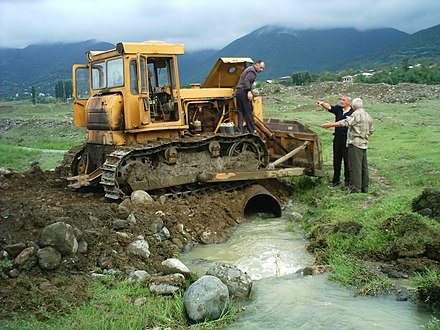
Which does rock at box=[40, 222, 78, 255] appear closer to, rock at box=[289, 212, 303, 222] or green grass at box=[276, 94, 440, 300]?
green grass at box=[276, 94, 440, 300]

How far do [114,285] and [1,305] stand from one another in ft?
4.49

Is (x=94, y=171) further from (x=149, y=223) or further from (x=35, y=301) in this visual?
(x=35, y=301)

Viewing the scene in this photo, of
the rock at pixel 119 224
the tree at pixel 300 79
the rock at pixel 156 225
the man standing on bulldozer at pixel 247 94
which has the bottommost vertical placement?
the rock at pixel 156 225

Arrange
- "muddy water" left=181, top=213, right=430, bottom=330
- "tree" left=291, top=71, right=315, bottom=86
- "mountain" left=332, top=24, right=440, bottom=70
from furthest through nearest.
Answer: "mountain" left=332, top=24, right=440, bottom=70 < "tree" left=291, top=71, right=315, bottom=86 < "muddy water" left=181, top=213, right=430, bottom=330

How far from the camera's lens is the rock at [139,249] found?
7668 millimetres

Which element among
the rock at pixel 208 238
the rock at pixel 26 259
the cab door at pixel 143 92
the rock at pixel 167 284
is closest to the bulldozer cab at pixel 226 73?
the cab door at pixel 143 92

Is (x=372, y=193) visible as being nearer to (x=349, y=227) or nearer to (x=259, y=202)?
(x=259, y=202)

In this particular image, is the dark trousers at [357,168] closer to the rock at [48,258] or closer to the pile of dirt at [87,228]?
the pile of dirt at [87,228]

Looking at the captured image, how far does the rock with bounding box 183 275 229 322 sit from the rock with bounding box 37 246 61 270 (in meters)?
1.63

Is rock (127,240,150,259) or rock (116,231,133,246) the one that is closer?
rock (127,240,150,259)

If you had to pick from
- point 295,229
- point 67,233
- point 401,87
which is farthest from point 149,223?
point 401,87

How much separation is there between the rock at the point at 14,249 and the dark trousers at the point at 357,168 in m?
6.76

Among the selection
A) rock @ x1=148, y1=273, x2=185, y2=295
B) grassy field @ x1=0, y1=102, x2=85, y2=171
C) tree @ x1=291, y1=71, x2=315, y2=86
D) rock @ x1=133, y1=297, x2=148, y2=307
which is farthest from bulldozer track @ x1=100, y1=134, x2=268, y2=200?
tree @ x1=291, y1=71, x2=315, y2=86

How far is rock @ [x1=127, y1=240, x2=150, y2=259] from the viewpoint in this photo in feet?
25.2
